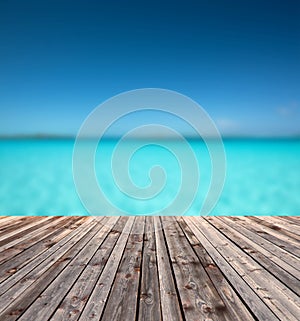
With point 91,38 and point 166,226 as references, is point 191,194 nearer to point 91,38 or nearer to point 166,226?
point 166,226

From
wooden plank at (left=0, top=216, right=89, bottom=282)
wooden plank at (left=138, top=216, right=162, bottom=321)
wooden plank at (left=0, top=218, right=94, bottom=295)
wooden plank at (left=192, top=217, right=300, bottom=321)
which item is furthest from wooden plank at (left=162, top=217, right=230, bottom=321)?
wooden plank at (left=0, top=216, right=89, bottom=282)

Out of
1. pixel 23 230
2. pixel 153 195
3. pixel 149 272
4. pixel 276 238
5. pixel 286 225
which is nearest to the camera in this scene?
pixel 149 272

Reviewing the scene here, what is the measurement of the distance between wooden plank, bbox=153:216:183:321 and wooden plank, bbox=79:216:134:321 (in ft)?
0.92

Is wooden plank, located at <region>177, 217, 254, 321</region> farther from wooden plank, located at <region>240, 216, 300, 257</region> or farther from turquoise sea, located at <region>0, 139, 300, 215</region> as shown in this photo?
turquoise sea, located at <region>0, 139, 300, 215</region>

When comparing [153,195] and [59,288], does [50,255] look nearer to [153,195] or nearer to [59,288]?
[59,288]

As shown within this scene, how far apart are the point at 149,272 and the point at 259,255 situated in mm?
883

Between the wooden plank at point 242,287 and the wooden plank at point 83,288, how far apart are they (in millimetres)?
773

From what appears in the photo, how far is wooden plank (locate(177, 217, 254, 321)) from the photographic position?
1062 millimetres

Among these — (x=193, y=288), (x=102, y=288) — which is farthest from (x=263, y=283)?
(x=102, y=288)

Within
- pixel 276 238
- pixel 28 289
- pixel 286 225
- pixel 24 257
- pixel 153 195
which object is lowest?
pixel 28 289

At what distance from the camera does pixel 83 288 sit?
1.30 meters

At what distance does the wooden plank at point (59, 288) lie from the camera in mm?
1067

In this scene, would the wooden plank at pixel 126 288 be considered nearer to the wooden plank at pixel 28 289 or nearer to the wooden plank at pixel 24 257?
the wooden plank at pixel 28 289

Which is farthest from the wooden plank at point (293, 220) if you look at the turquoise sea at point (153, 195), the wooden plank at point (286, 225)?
the turquoise sea at point (153, 195)
